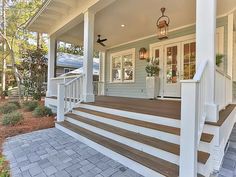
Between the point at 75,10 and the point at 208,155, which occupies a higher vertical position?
the point at 75,10

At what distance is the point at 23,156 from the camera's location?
9.25ft

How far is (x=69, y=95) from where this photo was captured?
4598 mm

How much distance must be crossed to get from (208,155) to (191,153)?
38 centimetres

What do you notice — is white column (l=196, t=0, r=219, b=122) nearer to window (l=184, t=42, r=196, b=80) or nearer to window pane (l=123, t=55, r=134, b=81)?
window (l=184, t=42, r=196, b=80)

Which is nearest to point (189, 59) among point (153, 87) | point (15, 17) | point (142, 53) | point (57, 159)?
point (153, 87)

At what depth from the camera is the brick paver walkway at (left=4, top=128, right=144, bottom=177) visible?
2268 millimetres

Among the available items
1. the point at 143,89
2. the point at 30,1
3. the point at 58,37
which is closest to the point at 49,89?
the point at 58,37

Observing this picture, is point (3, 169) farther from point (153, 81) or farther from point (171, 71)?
point (171, 71)

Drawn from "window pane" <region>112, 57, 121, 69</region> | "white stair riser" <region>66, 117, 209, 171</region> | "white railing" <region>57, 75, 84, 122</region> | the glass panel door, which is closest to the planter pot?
the glass panel door

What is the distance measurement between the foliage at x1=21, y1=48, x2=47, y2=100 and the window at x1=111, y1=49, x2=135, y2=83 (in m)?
4.01

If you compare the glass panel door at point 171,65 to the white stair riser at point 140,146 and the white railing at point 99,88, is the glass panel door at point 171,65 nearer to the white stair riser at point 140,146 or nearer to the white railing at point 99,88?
the white stair riser at point 140,146

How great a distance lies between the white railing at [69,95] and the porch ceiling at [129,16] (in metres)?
2.19

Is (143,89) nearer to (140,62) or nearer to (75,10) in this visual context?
(140,62)

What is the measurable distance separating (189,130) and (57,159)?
207cm
